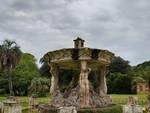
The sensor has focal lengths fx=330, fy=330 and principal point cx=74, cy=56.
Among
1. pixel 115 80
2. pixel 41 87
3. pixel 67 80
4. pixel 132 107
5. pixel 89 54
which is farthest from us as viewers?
pixel 115 80

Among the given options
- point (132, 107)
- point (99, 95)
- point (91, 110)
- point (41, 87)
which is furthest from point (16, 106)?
point (41, 87)

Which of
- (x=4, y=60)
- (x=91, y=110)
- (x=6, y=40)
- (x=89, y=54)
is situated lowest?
(x=91, y=110)

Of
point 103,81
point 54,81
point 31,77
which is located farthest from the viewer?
point 31,77

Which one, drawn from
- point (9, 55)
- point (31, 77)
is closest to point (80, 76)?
point (9, 55)

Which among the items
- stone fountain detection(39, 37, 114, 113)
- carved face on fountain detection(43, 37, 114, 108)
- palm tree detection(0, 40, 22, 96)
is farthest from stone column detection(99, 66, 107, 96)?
palm tree detection(0, 40, 22, 96)

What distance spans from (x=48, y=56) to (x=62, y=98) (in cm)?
232

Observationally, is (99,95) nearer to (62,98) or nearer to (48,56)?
(62,98)

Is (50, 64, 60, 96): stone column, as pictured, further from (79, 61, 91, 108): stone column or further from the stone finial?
(79, 61, 91, 108): stone column

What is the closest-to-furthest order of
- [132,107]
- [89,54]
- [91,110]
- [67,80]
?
[132,107]
[91,110]
[89,54]
[67,80]

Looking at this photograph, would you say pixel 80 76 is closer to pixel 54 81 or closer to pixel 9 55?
pixel 54 81

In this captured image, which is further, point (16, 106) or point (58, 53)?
point (58, 53)

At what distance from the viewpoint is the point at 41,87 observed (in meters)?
54.0

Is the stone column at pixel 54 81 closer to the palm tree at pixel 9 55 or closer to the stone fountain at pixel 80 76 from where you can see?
the stone fountain at pixel 80 76

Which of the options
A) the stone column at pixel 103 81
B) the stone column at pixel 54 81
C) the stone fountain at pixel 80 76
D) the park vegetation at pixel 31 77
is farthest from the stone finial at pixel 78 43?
the park vegetation at pixel 31 77
